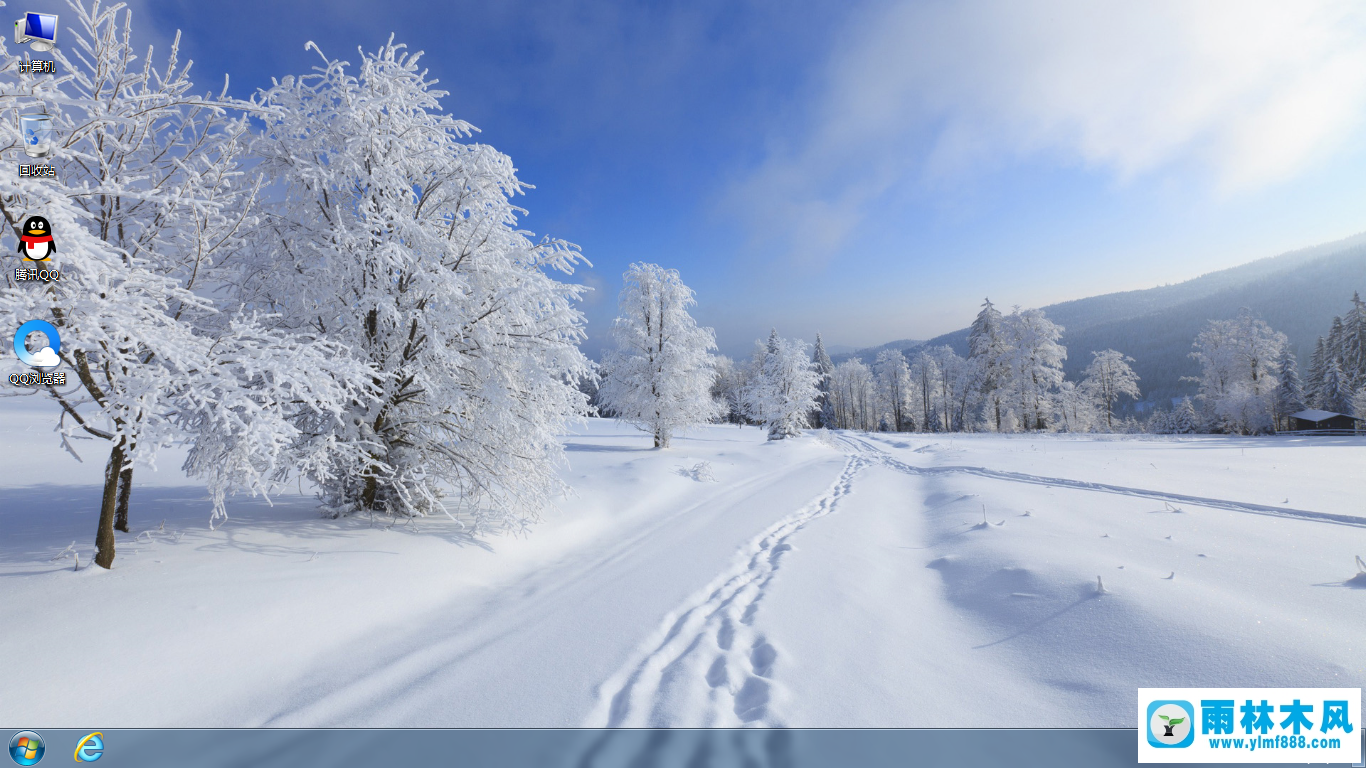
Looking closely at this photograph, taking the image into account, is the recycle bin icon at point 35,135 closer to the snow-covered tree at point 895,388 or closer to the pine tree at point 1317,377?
the pine tree at point 1317,377

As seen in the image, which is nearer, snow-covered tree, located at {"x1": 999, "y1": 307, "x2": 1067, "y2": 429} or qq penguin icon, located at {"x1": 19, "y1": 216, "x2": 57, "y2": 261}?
qq penguin icon, located at {"x1": 19, "y1": 216, "x2": 57, "y2": 261}

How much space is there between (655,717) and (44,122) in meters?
6.35

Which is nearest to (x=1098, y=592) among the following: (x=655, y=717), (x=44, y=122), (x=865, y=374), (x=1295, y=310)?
(x=655, y=717)

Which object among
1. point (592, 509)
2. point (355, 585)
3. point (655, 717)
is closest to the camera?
point (655, 717)

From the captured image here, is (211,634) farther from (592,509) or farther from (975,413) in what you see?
(975,413)

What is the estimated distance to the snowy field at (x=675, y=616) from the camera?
10.3 feet

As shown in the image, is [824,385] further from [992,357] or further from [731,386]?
[992,357]

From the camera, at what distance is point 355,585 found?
5.05 meters

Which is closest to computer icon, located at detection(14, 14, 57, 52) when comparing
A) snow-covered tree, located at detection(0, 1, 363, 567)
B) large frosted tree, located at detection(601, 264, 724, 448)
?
snow-covered tree, located at detection(0, 1, 363, 567)

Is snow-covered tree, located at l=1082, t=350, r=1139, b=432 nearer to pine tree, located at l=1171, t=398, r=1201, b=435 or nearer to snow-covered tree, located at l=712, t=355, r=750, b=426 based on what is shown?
pine tree, located at l=1171, t=398, r=1201, b=435

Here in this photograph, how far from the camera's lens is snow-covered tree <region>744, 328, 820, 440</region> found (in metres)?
33.2

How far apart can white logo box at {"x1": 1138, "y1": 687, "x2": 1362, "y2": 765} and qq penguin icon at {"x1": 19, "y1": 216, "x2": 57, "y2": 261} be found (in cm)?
794

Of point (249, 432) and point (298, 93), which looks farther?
point (298, 93)

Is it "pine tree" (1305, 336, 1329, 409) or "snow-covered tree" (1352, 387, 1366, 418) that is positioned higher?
"pine tree" (1305, 336, 1329, 409)
